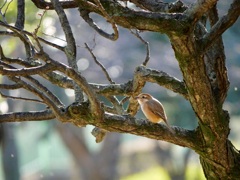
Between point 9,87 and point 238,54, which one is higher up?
point 238,54

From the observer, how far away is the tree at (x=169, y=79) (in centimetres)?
477

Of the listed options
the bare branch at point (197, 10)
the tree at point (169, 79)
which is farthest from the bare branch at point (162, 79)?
the bare branch at point (197, 10)

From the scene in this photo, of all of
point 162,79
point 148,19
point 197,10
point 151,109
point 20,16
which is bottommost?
point 20,16

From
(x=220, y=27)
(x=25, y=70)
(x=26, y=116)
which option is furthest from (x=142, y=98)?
(x=25, y=70)

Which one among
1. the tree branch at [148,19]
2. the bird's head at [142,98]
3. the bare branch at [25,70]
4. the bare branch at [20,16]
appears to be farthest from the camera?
the bird's head at [142,98]

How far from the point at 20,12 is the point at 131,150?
69.2ft

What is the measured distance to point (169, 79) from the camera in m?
5.60

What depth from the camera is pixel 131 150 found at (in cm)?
2703

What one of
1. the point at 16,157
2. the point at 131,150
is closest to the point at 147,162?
the point at 131,150

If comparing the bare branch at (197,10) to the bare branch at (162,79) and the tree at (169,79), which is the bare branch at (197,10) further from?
the bare branch at (162,79)

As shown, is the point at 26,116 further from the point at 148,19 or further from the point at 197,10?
the point at 197,10

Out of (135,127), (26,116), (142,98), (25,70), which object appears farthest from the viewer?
(142,98)

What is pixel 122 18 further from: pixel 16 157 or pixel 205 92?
pixel 16 157

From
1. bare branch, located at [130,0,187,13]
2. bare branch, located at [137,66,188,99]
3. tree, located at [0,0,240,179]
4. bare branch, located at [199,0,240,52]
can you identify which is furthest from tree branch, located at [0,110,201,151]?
bare branch, located at [130,0,187,13]
